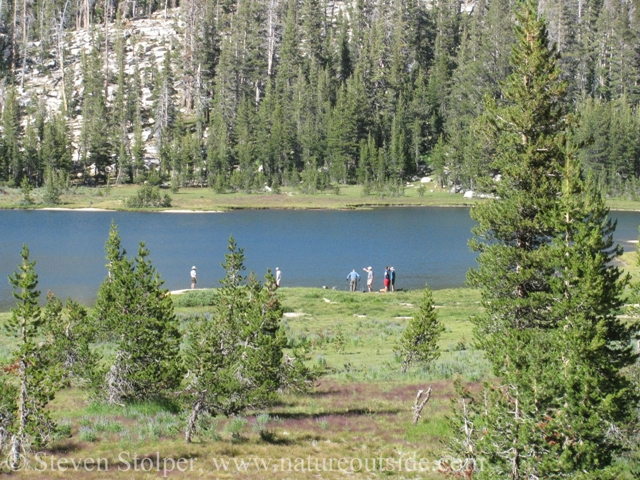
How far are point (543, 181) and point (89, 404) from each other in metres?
14.4

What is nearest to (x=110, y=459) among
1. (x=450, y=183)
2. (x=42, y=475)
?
(x=42, y=475)

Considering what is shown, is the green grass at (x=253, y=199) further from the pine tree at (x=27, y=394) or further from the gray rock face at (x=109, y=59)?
the pine tree at (x=27, y=394)

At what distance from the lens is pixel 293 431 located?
51.7 feet

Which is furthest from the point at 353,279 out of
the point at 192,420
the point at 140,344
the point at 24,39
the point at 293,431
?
the point at 24,39

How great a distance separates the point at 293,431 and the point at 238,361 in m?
2.34

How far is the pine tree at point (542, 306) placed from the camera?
11.7m

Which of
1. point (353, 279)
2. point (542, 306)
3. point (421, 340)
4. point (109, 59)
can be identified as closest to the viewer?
point (542, 306)

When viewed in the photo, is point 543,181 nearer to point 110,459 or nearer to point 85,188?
point 110,459

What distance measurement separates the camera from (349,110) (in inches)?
5207

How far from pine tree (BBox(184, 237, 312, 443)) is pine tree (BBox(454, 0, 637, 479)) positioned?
16.9 ft

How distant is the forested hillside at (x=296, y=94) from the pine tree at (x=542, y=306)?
89825 millimetres

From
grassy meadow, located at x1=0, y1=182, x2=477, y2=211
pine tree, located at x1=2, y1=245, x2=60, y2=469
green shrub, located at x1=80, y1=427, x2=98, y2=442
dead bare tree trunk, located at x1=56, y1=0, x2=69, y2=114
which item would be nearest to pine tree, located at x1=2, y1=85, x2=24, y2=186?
grassy meadow, located at x1=0, y1=182, x2=477, y2=211

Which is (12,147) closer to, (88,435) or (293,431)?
(88,435)

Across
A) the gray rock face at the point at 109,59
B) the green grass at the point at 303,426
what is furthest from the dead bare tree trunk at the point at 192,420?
the gray rock face at the point at 109,59
